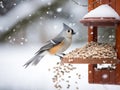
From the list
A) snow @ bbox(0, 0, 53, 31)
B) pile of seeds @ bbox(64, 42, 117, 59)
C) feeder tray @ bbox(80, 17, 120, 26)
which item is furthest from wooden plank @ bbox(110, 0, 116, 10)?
snow @ bbox(0, 0, 53, 31)

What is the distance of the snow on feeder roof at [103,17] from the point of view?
5.00m

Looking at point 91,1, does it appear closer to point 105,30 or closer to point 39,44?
point 105,30

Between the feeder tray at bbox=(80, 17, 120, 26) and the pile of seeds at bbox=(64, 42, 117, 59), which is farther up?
the feeder tray at bbox=(80, 17, 120, 26)

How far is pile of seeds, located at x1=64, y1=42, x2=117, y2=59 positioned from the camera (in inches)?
198

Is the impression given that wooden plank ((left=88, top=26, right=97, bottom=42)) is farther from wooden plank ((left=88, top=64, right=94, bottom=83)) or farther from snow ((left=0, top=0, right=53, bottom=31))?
snow ((left=0, top=0, right=53, bottom=31))

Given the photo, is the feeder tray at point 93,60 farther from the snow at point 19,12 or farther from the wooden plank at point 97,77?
the snow at point 19,12

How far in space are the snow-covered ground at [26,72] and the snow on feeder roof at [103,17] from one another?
4487 millimetres

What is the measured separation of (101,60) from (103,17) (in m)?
0.33

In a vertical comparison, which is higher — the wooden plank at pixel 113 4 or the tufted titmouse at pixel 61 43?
the wooden plank at pixel 113 4

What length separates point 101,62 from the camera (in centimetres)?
495

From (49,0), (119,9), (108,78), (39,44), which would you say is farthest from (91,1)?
(39,44)

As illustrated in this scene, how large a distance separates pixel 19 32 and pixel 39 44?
382mm

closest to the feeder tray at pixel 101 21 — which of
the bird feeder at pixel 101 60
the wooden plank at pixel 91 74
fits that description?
the bird feeder at pixel 101 60

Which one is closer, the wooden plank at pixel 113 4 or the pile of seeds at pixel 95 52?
the pile of seeds at pixel 95 52
